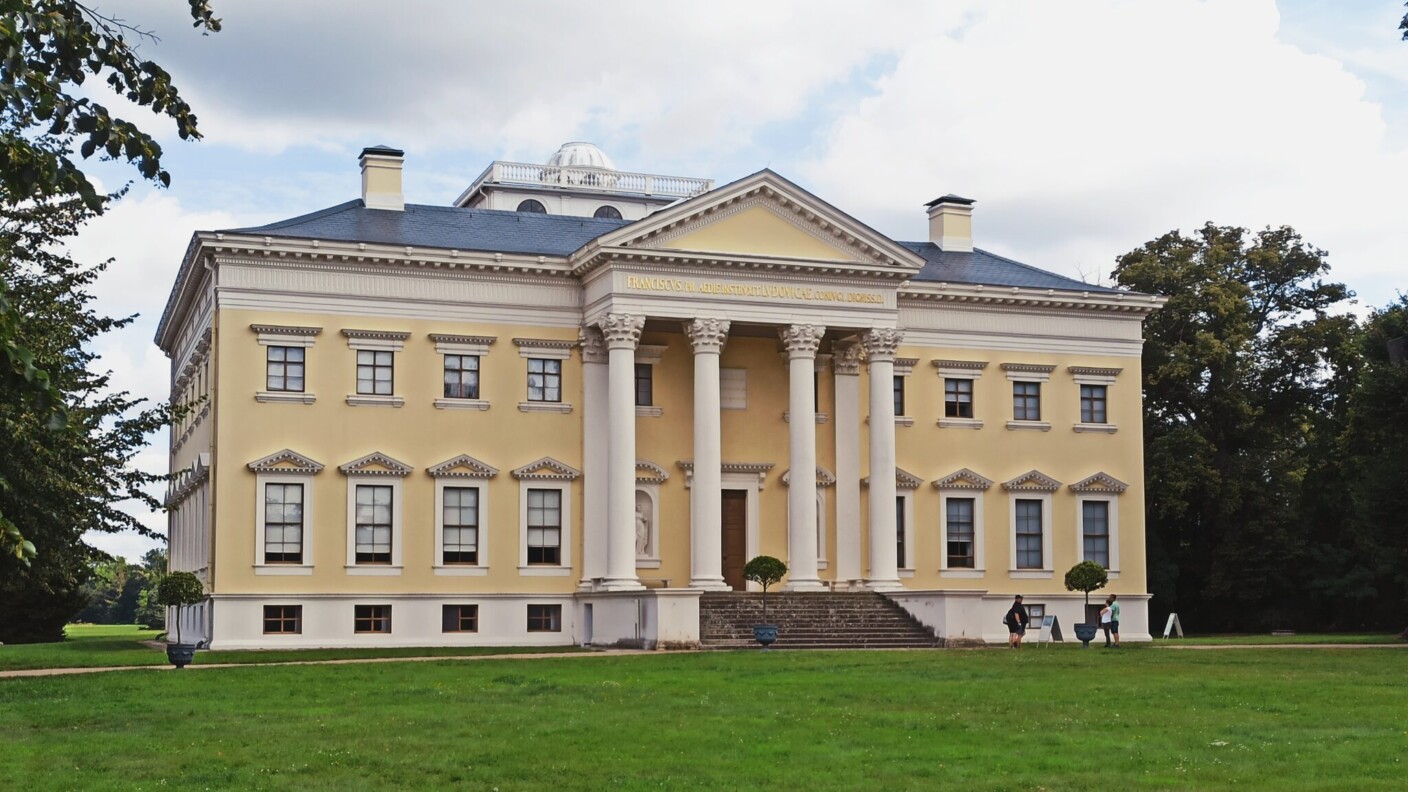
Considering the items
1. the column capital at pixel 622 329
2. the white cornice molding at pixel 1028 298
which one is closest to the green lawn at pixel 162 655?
the column capital at pixel 622 329

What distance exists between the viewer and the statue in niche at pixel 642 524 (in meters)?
48.0

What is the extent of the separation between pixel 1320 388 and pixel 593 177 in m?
27.4

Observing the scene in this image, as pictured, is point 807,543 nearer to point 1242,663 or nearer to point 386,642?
point 386,642

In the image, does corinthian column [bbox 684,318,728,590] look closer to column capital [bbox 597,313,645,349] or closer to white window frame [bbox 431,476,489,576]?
column capital [bbox 597,313,645,349]

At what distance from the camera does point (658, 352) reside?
159 feet

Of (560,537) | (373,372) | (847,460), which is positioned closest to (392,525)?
(373,372)

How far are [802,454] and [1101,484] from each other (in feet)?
35.7

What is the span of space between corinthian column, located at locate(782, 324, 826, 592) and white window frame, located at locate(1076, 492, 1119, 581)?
966 centimetres

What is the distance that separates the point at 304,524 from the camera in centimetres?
4456

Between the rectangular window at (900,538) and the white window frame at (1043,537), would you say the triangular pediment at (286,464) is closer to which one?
the rectangular window at (900,538)

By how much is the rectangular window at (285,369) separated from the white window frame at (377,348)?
130 cm

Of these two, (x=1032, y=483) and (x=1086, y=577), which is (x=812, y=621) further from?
(x=1032, y=483)

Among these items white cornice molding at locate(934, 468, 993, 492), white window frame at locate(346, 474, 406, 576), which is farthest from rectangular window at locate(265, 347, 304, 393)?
white cornice molding at locate(934, 468, 993, 492)

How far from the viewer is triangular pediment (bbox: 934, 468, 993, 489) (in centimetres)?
5066
